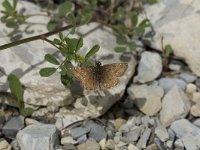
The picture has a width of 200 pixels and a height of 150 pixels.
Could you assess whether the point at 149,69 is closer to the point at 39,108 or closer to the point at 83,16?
the point at 83,16

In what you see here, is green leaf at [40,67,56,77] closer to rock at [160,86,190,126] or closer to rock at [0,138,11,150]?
rock at [0,138,11,150]

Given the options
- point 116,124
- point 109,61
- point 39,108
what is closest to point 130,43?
point 109,61

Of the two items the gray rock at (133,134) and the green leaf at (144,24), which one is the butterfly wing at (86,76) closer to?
the gray rock at (133,134)

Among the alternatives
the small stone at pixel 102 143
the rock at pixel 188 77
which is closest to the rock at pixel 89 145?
the small stone at pixel 102 143

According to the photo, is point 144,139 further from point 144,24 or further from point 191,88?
point 144,24

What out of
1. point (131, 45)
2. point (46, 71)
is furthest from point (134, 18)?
point (46, 71)

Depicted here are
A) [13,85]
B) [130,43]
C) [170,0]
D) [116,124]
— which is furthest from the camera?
[170,0]
